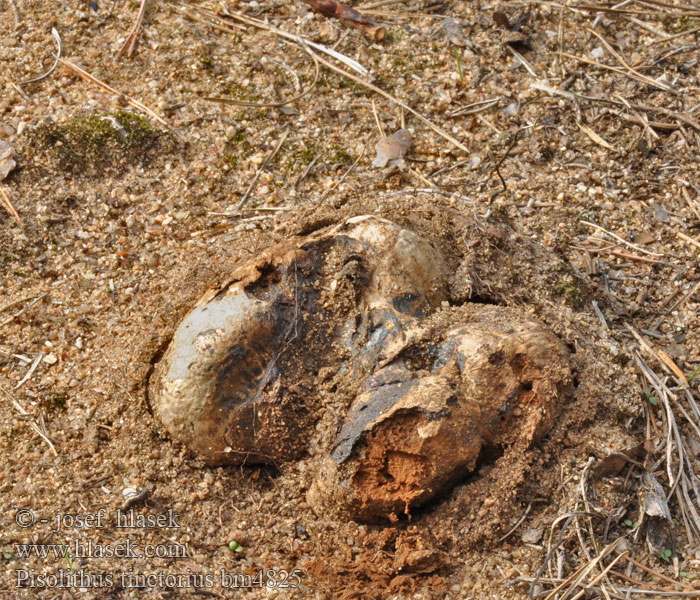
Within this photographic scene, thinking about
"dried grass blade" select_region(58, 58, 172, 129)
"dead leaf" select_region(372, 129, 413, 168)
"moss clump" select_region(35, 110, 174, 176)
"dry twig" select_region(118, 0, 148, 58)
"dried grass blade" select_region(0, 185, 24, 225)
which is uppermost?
"dry twig" select_region(118, 0, 148, 58)

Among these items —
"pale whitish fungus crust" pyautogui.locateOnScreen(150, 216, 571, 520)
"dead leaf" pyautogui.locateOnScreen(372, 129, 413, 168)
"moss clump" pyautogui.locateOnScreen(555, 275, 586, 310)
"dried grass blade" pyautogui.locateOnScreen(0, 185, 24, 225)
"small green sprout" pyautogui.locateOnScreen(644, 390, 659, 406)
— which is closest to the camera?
"pale whitish fungus crust" pyautogui.locateOnScreen(150, 216, 571, 520)

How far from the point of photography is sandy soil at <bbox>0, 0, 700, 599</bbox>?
2.88 meters

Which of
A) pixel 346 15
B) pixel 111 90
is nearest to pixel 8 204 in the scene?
pixel 111 90

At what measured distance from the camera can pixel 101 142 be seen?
413 centimetres

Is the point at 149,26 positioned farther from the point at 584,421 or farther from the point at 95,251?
the point at 584,421

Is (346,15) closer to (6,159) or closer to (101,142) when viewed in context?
(101,142)

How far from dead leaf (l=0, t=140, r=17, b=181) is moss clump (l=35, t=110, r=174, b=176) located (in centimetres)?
17

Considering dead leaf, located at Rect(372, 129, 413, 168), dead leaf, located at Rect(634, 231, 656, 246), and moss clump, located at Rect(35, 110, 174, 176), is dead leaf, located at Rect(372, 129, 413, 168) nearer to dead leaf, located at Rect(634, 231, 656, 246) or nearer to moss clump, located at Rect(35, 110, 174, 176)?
moss clump, located at Rect(35, 110, 174, 176)

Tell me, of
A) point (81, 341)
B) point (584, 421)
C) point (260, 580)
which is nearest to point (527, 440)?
point (584, 421)

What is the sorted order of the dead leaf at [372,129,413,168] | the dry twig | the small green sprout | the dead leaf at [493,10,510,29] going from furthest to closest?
the dead leaf at [493,10,510,29] → the dry twig → the dead leaf at [372,129,413,168] → the small green sprout

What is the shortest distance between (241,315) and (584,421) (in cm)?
146

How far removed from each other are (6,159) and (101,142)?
523 millimetres

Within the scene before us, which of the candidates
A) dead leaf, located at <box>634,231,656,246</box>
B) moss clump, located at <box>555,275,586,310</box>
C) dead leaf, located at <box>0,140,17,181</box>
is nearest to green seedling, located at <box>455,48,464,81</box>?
dead leaf, located at <box>634,231,656,246</box>

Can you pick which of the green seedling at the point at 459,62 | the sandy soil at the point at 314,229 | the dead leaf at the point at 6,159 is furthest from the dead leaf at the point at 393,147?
the dead leaf at the point at 6,159
